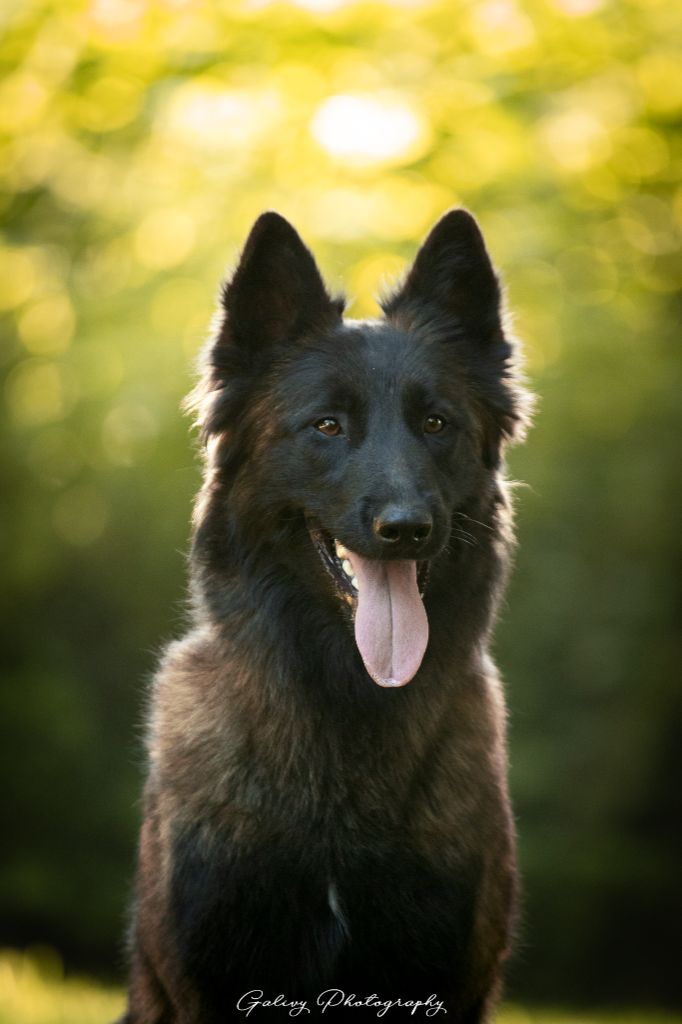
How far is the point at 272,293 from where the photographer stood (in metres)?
4.44

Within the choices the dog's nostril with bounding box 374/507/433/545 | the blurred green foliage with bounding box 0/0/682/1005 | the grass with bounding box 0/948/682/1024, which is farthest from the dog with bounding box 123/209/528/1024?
the blurred green foliage with bounding box 0/0/682/1005

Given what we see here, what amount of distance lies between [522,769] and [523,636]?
4.20 feet

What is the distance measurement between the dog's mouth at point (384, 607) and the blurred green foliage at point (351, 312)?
6537mm

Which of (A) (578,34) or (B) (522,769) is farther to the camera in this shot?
(B) (522,769)

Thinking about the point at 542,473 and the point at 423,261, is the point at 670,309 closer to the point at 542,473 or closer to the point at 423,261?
the point at 542,473

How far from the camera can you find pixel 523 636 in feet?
39.8

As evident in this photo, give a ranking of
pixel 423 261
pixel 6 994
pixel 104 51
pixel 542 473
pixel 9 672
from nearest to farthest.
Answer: pixel 423 261 → pixel 6 994 → pixel 104 51 → pixel 542 473 → pixel 9 672

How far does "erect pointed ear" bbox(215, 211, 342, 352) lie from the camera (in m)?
4.34

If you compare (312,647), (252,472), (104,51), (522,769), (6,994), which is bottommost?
(522,769)

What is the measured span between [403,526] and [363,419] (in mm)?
529

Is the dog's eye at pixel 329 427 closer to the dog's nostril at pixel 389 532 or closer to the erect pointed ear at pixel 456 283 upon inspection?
the dog's nostril at pixel 389 532

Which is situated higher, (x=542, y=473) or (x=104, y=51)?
(x=104, y=51)

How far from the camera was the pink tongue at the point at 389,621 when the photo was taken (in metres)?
4.07

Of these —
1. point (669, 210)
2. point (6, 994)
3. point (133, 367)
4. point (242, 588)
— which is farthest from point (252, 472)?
point (669, 210)
